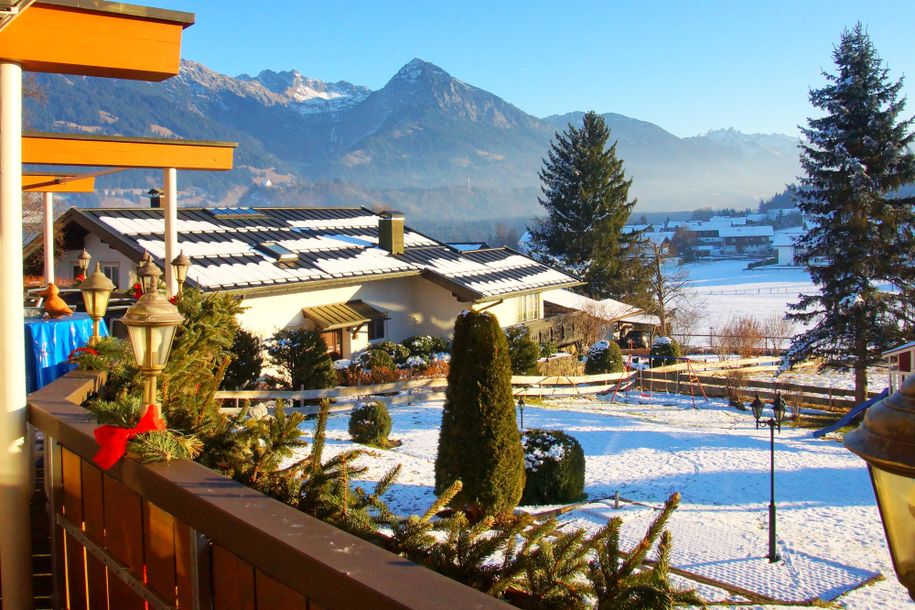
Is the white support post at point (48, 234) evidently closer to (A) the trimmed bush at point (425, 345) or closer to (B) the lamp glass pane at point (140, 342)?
(B) the lamp glass pane at point (140, 342)

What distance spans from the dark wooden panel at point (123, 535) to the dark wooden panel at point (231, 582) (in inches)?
24.5

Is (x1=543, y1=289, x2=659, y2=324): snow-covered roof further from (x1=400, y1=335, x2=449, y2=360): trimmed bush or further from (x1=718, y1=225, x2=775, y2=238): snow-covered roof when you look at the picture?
(x1=718, y1=225, x2=775, y2=238): snow-covered roof

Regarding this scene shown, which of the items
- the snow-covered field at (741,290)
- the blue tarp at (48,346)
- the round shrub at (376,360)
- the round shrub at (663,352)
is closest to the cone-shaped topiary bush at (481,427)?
the blue tarp at (48,346)

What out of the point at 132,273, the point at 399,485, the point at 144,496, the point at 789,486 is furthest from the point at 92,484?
the point at 132,273

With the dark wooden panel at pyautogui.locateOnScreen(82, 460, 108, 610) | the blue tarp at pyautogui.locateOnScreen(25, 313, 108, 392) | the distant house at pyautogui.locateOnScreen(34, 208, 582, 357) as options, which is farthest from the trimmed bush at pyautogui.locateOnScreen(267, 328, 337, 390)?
the dark wooden panel at pyautogui.locateOnScreen(82, 460, 108, 610)

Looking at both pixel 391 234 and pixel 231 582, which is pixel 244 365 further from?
pixel 231 582

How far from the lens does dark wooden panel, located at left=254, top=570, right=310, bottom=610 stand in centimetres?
211

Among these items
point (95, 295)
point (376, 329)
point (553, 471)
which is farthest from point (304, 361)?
point (95, 295)

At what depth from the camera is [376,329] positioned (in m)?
26.4

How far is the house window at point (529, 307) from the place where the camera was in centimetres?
3055

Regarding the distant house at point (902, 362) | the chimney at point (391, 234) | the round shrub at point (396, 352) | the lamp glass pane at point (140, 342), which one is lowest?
the distant house at point (902, 362)

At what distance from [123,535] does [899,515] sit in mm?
2640

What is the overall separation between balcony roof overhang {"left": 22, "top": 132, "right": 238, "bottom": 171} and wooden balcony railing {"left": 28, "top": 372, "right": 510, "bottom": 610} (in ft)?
17.7

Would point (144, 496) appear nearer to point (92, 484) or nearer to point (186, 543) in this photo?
point (186, 543)
